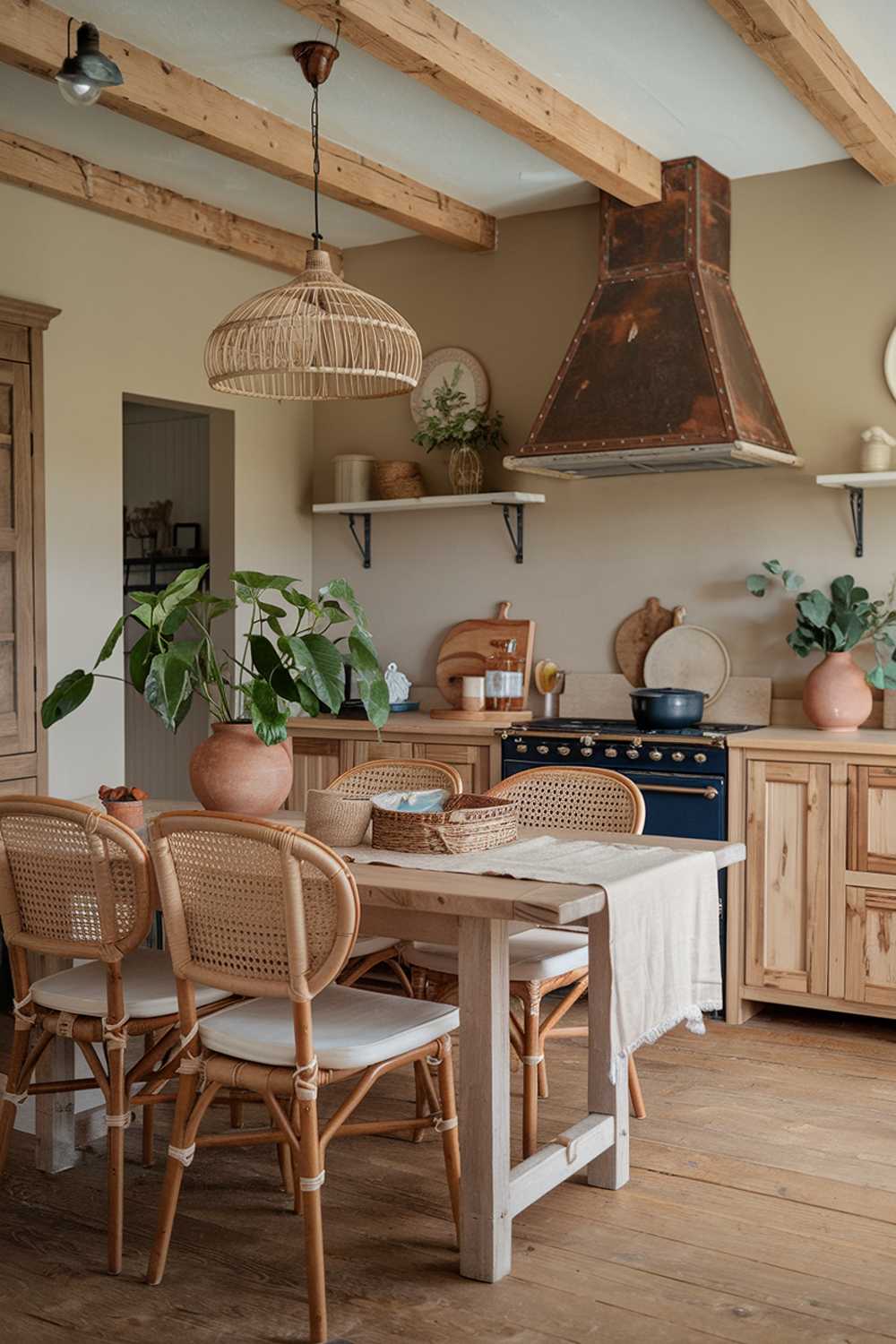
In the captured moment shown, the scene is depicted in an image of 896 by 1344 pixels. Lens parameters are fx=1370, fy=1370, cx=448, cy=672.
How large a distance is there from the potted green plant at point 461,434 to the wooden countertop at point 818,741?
63.5 inches

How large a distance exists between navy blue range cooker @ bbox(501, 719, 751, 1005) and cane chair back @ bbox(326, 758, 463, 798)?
97 centimetres

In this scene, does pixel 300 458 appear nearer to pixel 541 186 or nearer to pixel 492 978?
pixel 541 186

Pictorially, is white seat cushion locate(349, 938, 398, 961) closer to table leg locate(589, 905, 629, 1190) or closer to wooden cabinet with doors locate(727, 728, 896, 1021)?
table leg locate(589, 905, 629, 1190)

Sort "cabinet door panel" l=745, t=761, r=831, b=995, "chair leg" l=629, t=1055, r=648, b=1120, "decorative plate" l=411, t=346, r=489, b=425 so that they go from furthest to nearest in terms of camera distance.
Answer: "decorative plate" l=411, t=346, r=489, b=425, "cabinet door panel" l=745, t=761, r=831, b=995, "chair leg" l=629, t=1055, r=648, b=1120

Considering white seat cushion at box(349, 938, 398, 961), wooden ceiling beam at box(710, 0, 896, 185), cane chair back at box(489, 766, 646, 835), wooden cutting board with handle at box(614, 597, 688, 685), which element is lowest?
white seat cushion at box(349, 938, 398, 961)

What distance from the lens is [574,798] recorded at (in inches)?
141

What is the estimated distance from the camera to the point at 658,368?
4766 mm

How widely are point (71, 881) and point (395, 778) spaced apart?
1.19 meters

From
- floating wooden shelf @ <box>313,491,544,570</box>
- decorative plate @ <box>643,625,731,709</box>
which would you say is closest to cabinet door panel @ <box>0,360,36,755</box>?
floating wooden shelf @ <box>313,491,544,570</box>

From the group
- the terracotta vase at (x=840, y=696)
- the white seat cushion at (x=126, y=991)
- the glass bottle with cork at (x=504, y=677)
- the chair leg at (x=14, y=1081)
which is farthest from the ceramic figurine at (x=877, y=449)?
the chair leg at (x=14, y=1081)

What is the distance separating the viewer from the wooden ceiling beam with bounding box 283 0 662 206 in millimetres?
3410

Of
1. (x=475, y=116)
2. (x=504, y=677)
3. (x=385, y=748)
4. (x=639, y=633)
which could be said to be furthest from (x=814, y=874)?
(x=475, y=116)

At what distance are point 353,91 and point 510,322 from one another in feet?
4.90

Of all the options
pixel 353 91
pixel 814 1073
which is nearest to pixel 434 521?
pixel 353 91
